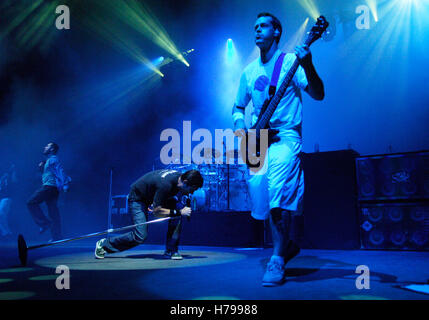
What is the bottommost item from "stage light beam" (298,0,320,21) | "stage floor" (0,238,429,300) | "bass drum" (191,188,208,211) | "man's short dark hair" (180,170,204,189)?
"stage floor" (0,238,429,300)

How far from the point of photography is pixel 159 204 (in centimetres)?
394

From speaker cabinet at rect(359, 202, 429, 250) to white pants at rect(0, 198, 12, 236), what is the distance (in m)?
8.87

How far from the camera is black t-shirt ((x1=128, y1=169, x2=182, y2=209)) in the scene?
13.1 ft

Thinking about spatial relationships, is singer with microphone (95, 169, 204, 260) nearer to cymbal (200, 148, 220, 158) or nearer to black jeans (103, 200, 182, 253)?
black jeans (103, 200, 182, 253)

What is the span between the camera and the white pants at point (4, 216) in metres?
8.61

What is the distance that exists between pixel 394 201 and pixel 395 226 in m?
0.40

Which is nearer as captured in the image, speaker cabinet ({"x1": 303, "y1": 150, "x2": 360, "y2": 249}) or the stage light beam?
speaker cabinet ({"x1": 303, "y1": 150, "x2": 360, "y2": 249})

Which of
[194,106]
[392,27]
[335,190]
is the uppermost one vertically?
[392,27]

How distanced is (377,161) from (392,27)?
5.61 meters

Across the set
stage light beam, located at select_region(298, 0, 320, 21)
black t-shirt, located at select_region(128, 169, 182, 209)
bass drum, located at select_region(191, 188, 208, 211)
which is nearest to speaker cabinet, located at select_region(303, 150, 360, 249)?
black t-shirt, located at select_region(128, 169, 182, 209)

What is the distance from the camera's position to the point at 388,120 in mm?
8500
